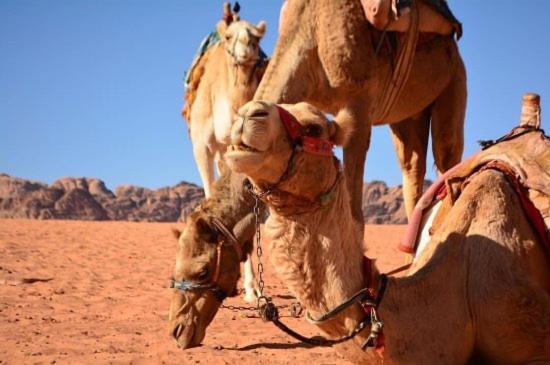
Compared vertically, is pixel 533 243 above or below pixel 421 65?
below

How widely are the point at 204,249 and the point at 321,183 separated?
233cm

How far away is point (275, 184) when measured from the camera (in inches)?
94.7

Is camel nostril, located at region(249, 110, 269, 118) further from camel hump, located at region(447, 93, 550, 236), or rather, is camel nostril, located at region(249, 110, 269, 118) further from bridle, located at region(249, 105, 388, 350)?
camel hump, located at region(447, 93, 550, 236)

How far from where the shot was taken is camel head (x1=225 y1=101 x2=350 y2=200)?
2248mm

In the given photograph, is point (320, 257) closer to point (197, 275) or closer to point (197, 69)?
point (197, 275)

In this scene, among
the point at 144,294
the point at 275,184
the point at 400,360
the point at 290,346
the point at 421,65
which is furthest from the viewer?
the point at 144,294

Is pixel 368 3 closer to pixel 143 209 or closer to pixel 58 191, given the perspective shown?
pixel 58 191

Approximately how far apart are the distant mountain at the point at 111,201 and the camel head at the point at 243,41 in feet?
160

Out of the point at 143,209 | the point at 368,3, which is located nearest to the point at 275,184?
the point at 368,3

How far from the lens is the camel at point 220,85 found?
297 inches

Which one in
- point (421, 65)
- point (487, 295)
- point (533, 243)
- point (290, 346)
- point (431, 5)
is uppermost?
point (431, 5)

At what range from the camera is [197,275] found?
4664 millimetres

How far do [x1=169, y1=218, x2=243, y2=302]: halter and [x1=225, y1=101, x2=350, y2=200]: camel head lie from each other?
7.38 feet

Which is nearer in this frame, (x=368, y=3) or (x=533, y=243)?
(x=533, y=243)
